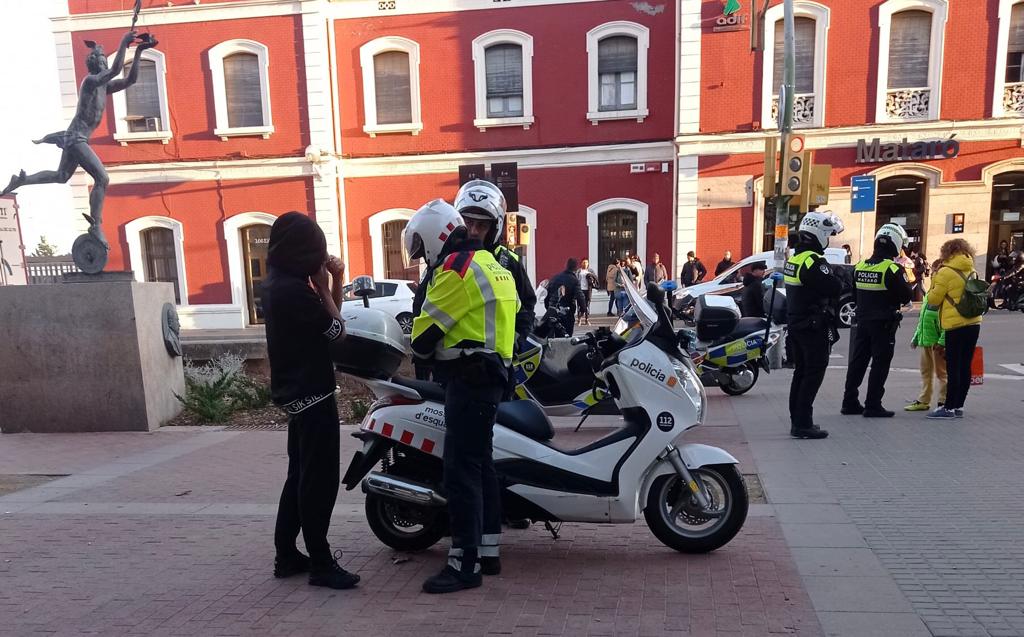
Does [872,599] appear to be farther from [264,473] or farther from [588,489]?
[264,473]

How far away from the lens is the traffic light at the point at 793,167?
386 inches

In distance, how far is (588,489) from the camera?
11.3 feet

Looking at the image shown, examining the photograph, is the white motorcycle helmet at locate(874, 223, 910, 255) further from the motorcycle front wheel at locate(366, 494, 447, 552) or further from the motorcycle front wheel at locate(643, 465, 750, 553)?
the motorcycle front wheel at locate(366, 494, 447, 552)

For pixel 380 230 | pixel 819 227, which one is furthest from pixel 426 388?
pixel 380 230

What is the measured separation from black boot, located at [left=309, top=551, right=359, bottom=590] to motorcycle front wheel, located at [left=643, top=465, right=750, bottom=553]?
65.3 inches

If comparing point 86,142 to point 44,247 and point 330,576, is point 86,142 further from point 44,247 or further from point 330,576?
point 44,247

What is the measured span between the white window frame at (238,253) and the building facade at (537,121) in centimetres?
6

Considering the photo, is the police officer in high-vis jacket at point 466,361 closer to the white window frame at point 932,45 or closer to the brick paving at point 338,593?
the brick paving at point 338,593

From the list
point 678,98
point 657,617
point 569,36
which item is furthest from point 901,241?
point 569,36

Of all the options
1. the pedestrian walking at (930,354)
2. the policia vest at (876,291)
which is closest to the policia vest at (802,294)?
the policia vest at (876,291)

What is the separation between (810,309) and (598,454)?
3209mm

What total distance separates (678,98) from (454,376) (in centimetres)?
1578

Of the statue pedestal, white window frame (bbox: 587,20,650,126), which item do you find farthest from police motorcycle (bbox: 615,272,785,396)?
white window frame (bbox: 587,20,650,126)

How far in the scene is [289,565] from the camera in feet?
11.3
